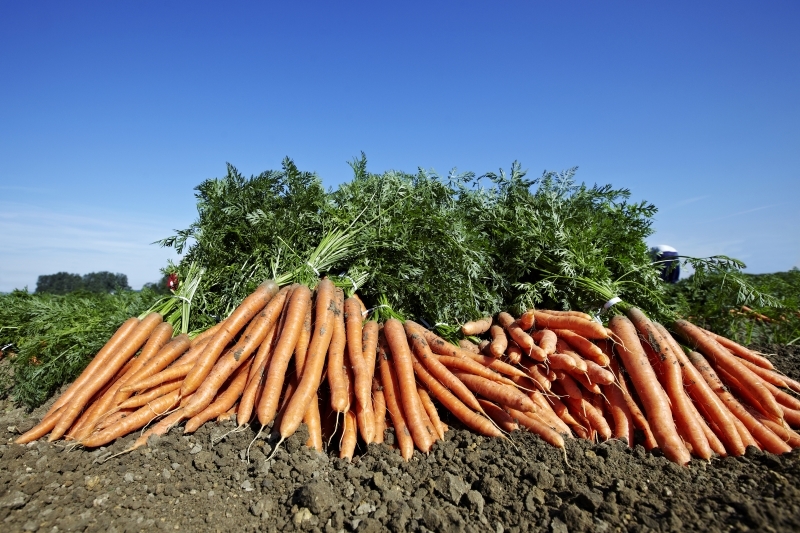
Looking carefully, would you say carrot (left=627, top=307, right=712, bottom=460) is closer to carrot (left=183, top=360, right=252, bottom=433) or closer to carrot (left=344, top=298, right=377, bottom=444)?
carrot (left=344, top=298, right=377, bottom=444)

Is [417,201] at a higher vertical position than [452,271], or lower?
higher

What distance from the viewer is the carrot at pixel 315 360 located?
296 cm

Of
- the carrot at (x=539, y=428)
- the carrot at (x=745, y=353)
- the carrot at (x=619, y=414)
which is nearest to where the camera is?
the carrot at (x=539, y=428)

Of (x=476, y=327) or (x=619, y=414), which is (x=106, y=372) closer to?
(x=476, y=327)

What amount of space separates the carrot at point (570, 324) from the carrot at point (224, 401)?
7.28ft

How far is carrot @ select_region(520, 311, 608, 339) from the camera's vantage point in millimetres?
3553

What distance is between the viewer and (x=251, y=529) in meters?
2.26

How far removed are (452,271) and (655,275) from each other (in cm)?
192

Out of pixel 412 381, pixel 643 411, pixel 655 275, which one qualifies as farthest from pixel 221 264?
pixel 655 275

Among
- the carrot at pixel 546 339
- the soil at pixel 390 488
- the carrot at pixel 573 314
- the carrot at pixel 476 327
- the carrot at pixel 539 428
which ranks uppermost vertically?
the carrot at pixel 573 314

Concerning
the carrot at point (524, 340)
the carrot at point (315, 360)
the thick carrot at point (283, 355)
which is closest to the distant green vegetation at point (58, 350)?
the thick carrot at point (283, 355)

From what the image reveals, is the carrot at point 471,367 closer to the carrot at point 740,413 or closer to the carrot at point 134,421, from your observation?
the carrot at point 740,413

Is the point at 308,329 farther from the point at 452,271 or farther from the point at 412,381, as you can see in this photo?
the point at 452,271

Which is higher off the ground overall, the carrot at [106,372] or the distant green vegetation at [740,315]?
the distant green vegetation at [740,315]
